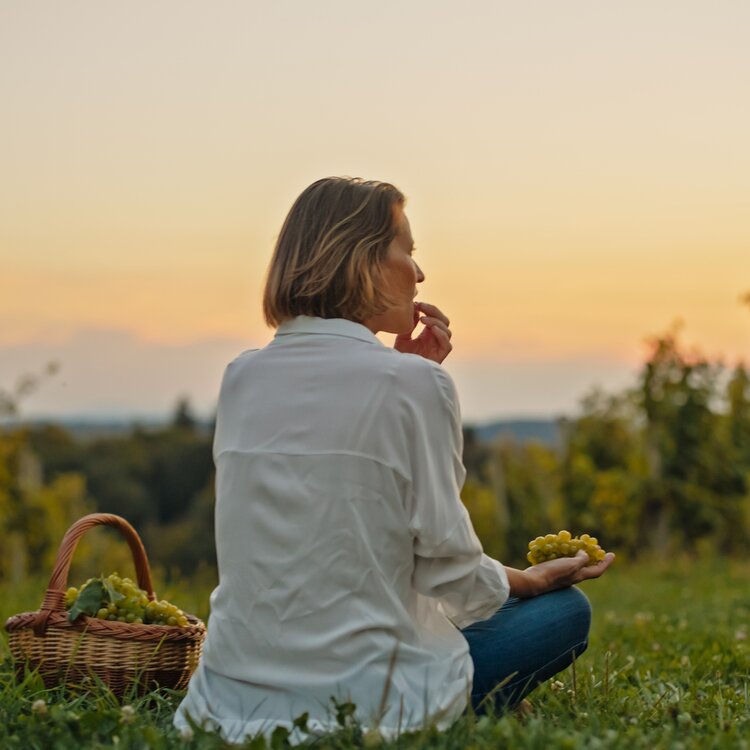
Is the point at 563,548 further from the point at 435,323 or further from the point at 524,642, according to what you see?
the point at 435,323

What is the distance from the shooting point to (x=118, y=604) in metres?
4.63

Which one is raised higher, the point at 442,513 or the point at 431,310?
the point at 431,310

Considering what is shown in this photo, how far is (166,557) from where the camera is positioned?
53.7 metres

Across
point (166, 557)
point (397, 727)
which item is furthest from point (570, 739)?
point (166, 557)

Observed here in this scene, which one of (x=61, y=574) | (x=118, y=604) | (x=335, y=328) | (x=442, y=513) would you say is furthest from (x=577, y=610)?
(x=61, y=574)

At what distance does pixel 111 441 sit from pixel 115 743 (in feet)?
231

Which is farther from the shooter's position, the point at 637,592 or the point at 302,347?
the point at 637,592

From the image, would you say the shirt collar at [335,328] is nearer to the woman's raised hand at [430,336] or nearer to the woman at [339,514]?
the woman at [339,514]

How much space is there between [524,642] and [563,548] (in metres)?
0.38

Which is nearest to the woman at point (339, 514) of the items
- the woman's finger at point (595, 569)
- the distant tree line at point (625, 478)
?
the woman's finger at point (595, 569)

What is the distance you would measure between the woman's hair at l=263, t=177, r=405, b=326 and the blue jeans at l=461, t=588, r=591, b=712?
3.51 ft

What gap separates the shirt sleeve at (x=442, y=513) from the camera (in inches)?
131

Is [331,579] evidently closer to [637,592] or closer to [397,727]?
[397,727]

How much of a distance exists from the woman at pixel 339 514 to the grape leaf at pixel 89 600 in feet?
3.20
